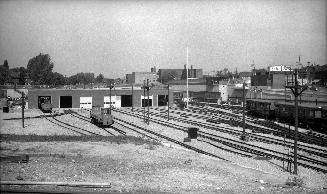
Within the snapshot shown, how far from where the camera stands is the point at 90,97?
56438mm

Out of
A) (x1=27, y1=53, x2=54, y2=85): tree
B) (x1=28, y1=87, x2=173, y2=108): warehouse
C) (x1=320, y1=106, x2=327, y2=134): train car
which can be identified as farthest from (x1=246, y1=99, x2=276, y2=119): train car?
(x1=27, y1=53, x2=54, y2=85): tree

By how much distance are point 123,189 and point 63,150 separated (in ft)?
31.4

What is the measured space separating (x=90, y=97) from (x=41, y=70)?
56.1 m

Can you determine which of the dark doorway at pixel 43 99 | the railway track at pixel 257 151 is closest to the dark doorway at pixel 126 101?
the dark doorway at pixel 43 99

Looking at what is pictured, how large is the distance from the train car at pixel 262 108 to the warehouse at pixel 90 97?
18.9 meters

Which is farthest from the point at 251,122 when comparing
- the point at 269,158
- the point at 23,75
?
the point at 23,75

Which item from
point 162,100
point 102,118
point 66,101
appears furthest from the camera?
point 162,100

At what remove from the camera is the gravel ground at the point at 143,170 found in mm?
12891

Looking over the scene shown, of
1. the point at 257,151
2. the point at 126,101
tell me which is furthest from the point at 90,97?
the point at 257,151

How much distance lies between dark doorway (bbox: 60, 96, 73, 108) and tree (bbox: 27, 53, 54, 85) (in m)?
53.1

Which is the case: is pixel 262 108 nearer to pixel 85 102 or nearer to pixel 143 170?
pixel 85 102

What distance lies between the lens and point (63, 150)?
798 inches

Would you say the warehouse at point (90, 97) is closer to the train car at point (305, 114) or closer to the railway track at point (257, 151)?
the train car at point (305, 114)

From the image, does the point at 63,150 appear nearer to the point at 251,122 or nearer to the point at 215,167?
the point at 215,167
